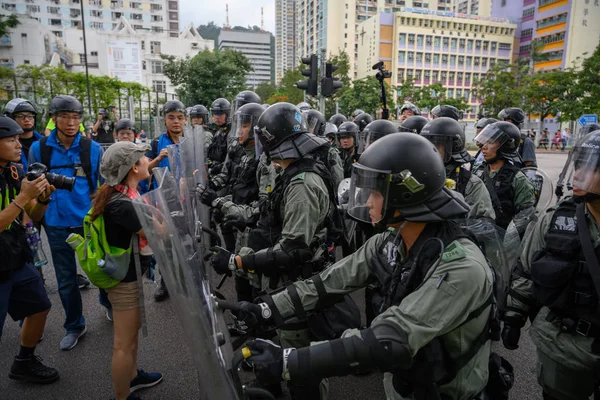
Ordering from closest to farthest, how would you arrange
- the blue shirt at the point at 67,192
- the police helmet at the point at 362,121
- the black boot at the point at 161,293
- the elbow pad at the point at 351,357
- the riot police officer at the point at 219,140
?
the elbow pad at the point at 351,357, the blue shirt at the point at 67,192, the black boot at the point at 161,293, the riot police officer at the point at 219,140, the police helmet at the point at 362,121

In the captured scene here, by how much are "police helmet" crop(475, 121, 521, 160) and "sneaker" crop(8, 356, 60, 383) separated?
471cm

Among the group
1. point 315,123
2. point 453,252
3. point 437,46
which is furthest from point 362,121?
point 437,46

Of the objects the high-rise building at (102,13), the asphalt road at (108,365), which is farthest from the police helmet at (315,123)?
the high-rise building at (102,13)

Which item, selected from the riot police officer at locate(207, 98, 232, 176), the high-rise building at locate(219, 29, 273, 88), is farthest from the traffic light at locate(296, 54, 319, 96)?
the high-rise building at locate(219, 29, 273, 88)

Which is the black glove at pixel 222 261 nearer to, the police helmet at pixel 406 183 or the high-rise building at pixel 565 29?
the police helmet at pixel 406 183

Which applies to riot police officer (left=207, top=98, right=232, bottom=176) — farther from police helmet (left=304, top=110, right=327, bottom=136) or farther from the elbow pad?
the elbow pad

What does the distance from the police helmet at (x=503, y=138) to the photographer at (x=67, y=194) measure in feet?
13.7

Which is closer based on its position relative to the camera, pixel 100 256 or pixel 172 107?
pixel 100 256

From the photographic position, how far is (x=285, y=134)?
2.96 meters

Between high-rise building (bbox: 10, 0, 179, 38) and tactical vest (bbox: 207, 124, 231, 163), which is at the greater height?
high-rise building (bbox: 10, 0, 179, 38)

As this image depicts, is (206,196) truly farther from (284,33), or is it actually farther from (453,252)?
(284,33)

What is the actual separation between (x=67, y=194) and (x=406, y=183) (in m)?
3.55

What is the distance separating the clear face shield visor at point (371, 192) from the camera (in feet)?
5.88

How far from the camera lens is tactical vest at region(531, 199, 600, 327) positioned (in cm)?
203
